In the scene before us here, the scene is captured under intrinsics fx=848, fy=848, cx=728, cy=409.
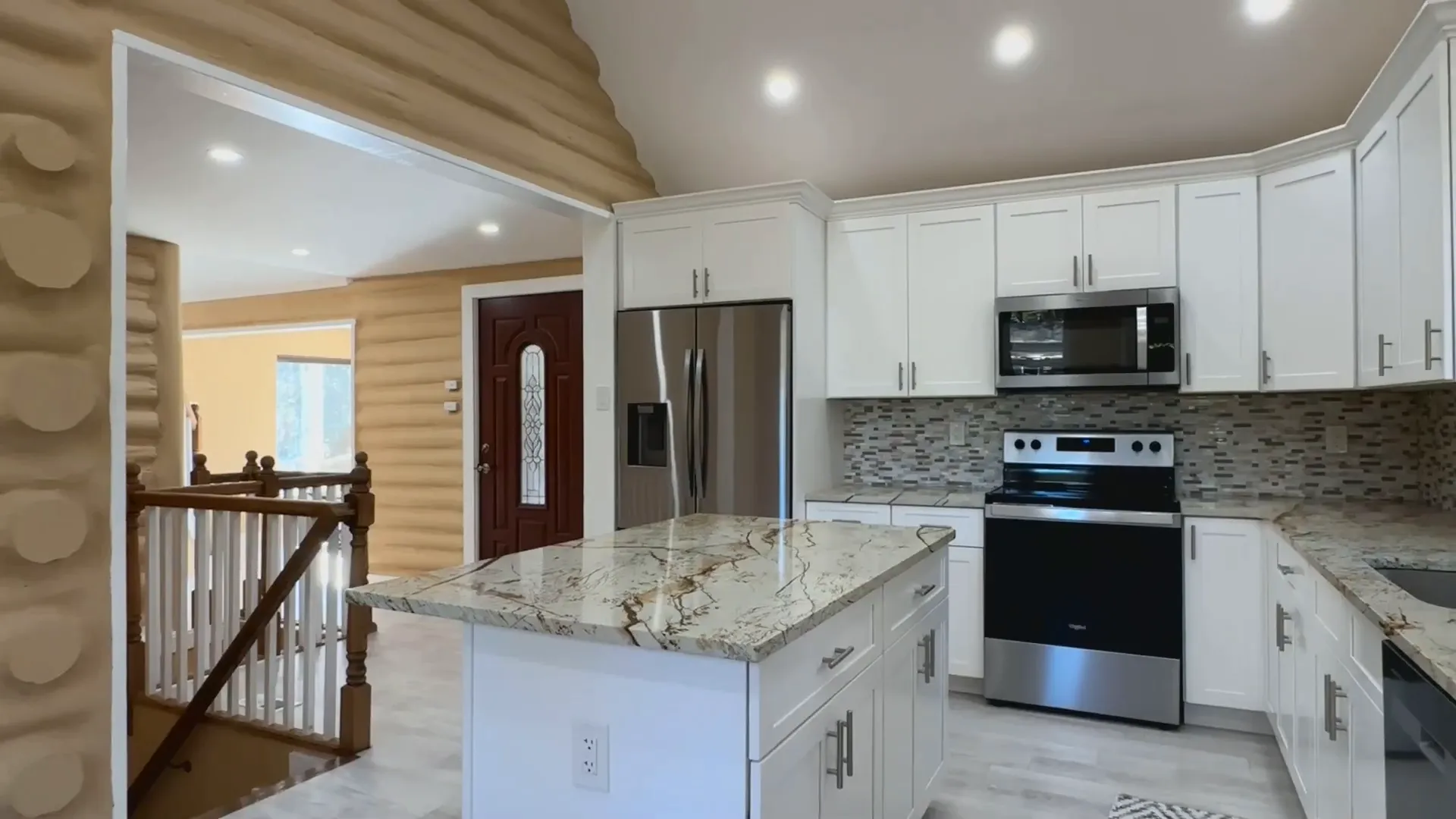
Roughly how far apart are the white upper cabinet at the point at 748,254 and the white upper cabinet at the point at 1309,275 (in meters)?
1.92

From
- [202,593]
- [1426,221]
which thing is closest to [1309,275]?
[1426,221]

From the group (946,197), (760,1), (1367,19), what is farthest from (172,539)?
(1367,19)

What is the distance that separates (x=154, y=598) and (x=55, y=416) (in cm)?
205

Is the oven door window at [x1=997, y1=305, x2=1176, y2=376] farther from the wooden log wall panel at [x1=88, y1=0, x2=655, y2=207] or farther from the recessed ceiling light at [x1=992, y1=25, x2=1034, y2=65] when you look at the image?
the wooden log wall panel at [x1=88, y1=0, x2=655, y2=207]

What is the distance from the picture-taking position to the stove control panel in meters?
3.72

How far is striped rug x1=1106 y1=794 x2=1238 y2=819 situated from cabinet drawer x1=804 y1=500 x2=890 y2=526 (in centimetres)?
140

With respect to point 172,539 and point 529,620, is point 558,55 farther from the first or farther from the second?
point 529,620

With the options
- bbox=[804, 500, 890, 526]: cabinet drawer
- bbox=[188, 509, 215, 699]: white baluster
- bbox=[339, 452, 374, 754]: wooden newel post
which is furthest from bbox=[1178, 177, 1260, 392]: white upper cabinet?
bbox=[188, 509, 215, 699]: white baluster

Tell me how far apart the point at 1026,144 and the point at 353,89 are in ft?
9.12

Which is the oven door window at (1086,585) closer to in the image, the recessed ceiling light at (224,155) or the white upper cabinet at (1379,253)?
the white upper cabinet at (1379,253)

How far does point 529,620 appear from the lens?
1.52 meters

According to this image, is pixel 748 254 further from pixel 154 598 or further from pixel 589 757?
pixel 154 598

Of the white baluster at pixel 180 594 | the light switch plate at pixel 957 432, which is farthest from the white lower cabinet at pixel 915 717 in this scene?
the white baluster at pixel 180 594

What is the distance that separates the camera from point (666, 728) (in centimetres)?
149
